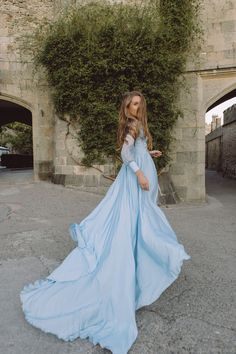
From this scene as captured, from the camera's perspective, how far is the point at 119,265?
215cm

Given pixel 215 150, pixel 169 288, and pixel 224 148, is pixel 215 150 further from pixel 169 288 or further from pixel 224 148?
pixel 169 288

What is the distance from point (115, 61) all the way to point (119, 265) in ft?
18.9

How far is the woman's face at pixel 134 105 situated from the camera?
7.68 feet

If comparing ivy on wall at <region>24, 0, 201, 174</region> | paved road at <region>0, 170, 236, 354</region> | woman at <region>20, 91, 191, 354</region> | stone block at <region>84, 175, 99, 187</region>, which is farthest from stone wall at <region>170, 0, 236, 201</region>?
woman at <region>20, 91, 191, 354</region>

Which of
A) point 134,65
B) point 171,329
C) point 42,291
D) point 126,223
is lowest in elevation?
point 171,329

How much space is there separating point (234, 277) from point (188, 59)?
19.1 feet

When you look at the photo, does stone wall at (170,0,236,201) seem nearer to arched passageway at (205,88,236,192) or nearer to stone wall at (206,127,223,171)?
arched passageway at (205,88,236,192)

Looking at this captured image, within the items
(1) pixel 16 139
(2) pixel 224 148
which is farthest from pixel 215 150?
(1) pixel 16 139

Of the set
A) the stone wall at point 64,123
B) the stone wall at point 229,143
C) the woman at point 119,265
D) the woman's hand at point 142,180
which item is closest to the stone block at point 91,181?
the stone wall at point 64,123

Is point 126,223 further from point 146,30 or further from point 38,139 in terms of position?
point 38,139

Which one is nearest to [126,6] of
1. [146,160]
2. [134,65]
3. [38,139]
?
[134,65]

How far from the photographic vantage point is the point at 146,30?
22.5 ft

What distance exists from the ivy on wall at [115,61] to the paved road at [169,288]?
6.34ft

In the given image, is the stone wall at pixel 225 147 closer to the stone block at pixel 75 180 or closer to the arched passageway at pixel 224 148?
the arched passageway at pixel 224 148
